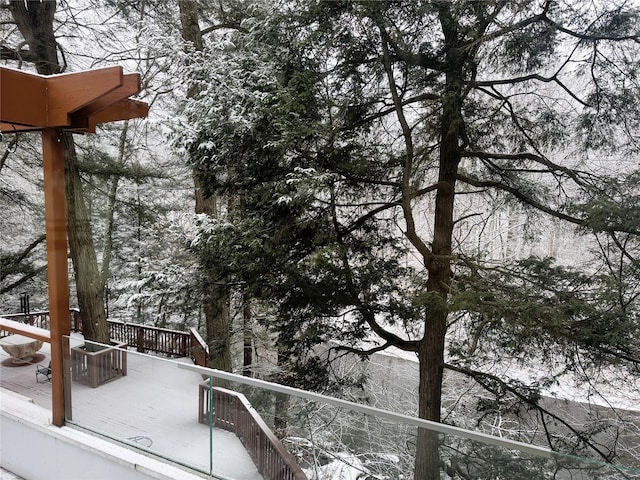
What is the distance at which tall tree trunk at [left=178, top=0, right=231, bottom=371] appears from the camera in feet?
19.2

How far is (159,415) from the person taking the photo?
3191 mm

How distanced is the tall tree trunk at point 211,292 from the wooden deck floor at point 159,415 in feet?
7.66

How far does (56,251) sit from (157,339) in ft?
17.3

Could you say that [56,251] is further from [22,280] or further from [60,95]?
[22,280]

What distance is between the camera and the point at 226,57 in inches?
221

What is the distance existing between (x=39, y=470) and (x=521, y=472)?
3649mm

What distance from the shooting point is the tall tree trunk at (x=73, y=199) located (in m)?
6.48

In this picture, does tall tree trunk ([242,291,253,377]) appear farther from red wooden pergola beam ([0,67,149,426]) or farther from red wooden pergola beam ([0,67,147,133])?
red wooden pergola beam ([0,67,147,133])

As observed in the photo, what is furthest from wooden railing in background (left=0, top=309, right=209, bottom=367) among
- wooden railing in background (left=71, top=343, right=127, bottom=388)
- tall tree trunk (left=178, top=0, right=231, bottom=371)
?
wooden railing in background (left=71, top=343, right=127, bottom=388)

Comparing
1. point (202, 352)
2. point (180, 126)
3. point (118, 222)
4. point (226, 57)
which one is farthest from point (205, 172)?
point (118, 222)

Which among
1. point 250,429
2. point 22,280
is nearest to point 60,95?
point 250,429

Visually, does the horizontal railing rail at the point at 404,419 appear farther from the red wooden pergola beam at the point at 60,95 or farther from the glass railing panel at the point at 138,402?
the red wooden pergola beam at the point at 60,95

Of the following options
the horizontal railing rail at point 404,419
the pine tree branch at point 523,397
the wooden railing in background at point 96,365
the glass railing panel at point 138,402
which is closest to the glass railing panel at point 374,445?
the horizontal railing rail at point 404,419

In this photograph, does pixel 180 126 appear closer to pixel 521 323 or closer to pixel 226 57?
pixel 226 57
